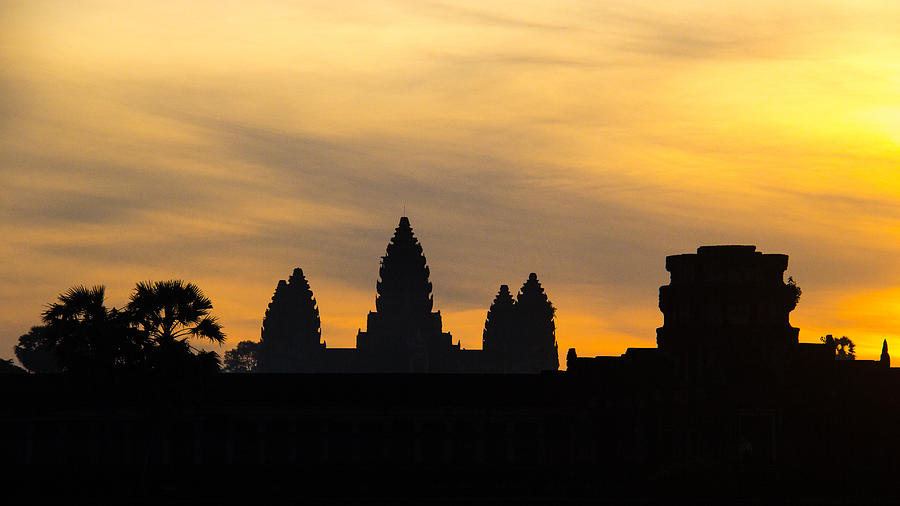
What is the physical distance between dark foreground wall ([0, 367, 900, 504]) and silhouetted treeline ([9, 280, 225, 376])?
6124mm

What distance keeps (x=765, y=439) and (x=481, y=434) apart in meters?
14.3

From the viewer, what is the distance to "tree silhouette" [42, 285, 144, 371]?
193 ft

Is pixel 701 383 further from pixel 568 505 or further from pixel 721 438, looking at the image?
pixel 568 505

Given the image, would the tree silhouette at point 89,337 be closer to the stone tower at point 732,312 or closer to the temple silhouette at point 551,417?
the temple silhouette at point 551,417

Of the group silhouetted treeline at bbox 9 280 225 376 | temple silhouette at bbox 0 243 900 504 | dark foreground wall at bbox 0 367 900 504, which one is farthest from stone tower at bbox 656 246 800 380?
silhouetted treeline at bbox 9 280 225 376

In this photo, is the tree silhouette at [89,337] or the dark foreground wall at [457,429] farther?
the dark foreground wall at [457,429]

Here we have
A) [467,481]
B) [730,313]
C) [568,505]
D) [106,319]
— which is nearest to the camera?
[568,505]

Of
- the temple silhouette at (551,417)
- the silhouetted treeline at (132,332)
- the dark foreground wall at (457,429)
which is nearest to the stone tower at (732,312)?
the temple silhouette at (551,417)

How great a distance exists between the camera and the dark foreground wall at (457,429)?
69125 millimetres

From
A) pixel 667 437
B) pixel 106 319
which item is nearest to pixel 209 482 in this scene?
pixel 106 319

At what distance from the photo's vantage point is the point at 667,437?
71812 millimetres

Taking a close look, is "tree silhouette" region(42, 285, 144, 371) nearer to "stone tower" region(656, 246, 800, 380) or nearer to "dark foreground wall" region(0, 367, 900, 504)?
"dark foreground wall" region(0, 367, 900, 504)

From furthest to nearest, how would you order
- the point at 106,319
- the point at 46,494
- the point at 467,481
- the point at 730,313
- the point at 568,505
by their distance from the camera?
the point at 730,313 < the point at 467,481 < the point at 106,319 < the point at 46,494 < the point at 568,505

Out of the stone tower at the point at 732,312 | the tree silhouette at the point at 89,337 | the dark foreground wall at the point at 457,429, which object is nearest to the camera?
the tree silhouette at the point at 89,337
